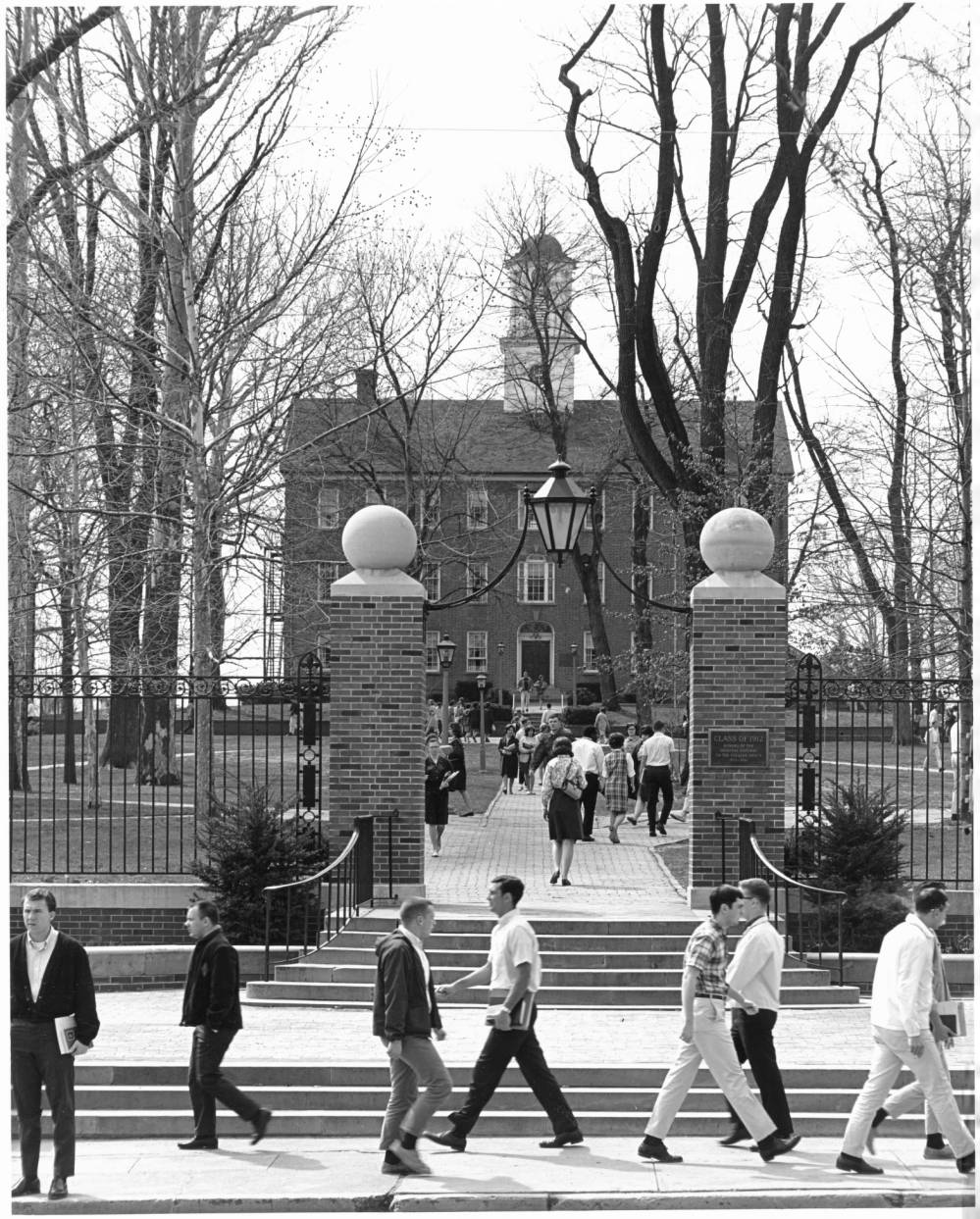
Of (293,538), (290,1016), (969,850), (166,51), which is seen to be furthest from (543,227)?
(290,1016)

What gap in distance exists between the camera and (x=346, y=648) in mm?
14172

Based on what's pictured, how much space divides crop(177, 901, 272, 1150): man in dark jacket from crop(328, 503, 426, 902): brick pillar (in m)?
5.21

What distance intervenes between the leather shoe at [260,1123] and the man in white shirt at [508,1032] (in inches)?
38.0

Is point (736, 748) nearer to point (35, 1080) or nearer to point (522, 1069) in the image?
point (522, 1069)

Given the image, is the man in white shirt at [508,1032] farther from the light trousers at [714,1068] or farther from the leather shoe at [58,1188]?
the leather shoe at [58,1188]

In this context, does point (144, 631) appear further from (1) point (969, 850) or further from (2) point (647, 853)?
(1) point (969, 850)

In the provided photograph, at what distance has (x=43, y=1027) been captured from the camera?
8211 mm

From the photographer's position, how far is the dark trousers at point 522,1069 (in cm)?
868

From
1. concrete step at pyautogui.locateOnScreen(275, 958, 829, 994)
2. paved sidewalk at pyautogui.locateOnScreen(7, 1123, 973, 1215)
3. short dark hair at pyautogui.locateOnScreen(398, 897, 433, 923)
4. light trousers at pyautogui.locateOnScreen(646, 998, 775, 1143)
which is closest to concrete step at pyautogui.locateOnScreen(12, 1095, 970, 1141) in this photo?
paved sidewalk at pyautogui.locateOnScreen(7, 1123, 973, 1215)

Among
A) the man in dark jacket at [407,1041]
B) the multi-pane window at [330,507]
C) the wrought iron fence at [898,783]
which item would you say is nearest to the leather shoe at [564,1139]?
the man in dark jacket at [407,1041]

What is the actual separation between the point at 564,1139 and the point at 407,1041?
1.19 meters

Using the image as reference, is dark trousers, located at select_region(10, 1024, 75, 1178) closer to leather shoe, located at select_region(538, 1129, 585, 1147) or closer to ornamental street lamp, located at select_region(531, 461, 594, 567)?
leather shoe, located at select_region(538, 1129, 585, 1147)

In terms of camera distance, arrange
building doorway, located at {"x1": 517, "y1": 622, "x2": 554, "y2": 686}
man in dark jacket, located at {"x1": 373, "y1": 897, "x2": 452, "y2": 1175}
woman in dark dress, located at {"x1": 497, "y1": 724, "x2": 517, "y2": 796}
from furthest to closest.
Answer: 1. building doorway, located at {"x1": 517, "y1": 622, "x2": 554, "y2": 686}
2. woman in dark dress, located at {"x1": 497, "y1": 724, "x2": 517, "y2": 796}
3. man in dark jacket, located at {"x1": 373, "y1": 897, "x2": 452, "y2": 1175}

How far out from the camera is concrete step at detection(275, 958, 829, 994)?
12180mm
